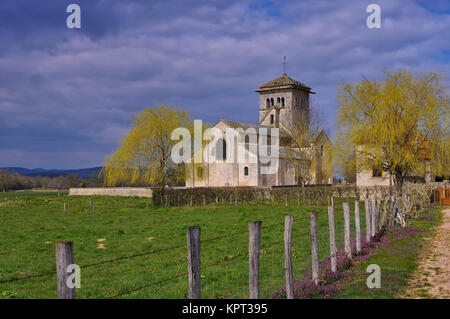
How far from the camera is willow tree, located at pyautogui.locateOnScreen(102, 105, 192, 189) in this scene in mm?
48031

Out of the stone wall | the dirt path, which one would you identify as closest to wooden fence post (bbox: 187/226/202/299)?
the dirt path

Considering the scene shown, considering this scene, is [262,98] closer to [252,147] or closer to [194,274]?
[252,147]

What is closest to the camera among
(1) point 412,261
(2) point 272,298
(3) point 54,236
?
(2) point 272,298

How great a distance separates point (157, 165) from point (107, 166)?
513 centimetres

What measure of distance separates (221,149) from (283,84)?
26.8 m

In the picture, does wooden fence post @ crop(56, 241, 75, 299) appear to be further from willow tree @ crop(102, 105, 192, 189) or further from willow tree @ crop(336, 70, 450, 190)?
willow tree @ crop(102, 105, 192, 189)

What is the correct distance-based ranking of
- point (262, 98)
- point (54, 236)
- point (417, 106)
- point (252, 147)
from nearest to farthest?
point (54, 236) < point (417, 106) < point (252, 147) < point (262, 98)

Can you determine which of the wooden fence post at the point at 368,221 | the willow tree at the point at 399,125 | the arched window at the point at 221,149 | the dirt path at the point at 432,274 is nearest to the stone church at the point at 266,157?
the arched window at the point at 221,149

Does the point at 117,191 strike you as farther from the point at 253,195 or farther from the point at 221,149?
the point at 253,195

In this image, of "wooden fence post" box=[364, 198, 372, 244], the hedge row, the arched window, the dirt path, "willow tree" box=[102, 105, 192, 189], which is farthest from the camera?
the arched window

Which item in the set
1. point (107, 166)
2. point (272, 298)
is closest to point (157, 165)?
point (107, 166)

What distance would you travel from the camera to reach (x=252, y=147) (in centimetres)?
7400

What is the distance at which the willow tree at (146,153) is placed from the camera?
158 ft

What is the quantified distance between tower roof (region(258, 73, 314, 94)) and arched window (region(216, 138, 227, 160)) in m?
25.3
